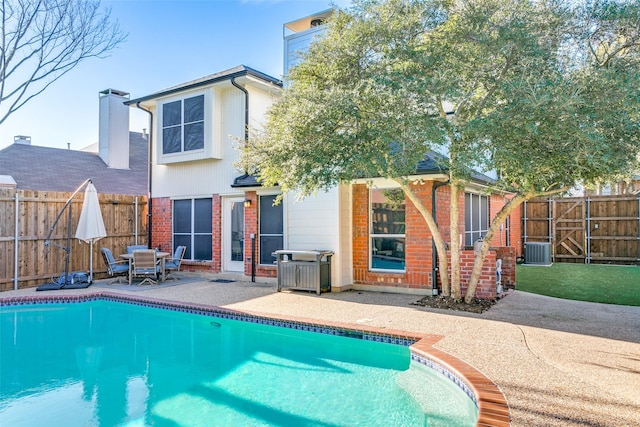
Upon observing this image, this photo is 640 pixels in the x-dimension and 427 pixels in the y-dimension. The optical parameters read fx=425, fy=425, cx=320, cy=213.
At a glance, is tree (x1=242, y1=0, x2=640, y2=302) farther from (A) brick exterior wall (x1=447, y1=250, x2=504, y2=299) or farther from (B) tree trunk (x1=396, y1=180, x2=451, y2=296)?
(A) brick exterior wall (x1=447, y1=250, x2=504, y2=299)

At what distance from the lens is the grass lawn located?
9.22 m

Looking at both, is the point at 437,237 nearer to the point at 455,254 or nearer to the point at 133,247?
the point at 455,254

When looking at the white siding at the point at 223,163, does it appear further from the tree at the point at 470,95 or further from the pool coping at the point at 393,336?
the tree at the point at 470,95

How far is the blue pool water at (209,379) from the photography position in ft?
14.8

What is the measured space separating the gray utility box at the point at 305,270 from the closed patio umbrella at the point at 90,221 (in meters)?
5.31

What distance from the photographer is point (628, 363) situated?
491 centimetres

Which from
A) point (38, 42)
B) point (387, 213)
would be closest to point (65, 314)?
point (387, 213)

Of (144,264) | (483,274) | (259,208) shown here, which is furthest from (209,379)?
(144,264)

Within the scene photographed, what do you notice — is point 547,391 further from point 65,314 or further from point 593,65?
point 65,314

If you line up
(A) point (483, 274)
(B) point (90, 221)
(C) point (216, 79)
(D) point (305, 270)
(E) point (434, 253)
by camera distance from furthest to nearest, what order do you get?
(C) point (216, 79) → (B) point (90, 221) → (D) point (305, 270) → (E) point (434, 253) → (A) point (483, 274)

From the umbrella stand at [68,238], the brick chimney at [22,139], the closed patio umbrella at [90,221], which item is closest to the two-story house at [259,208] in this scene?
the closed patio umbrella at [90,221]

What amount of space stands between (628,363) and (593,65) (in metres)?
4.22

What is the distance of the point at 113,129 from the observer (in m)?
19.8

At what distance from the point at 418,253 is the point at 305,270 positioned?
2635 mm
